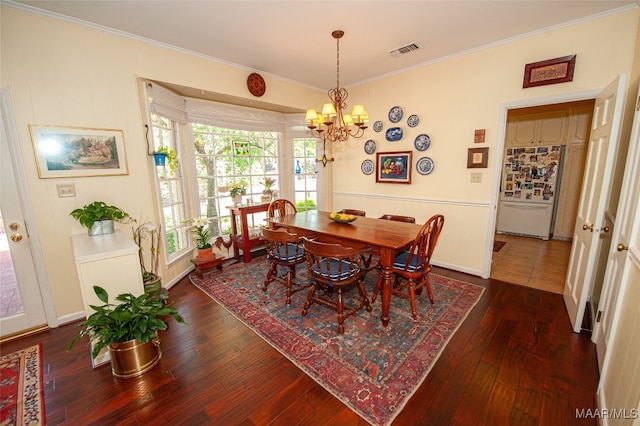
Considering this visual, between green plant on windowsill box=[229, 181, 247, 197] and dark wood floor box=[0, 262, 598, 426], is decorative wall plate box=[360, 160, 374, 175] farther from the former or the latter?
dark wood floor box=[0, 262, 598, 426]

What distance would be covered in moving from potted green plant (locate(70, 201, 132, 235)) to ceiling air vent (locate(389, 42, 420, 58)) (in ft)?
11.2

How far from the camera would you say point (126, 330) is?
170 centimetres

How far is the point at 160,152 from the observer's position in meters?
2.74

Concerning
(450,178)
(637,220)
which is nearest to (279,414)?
(637,220)

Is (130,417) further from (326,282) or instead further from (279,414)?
(326,282)

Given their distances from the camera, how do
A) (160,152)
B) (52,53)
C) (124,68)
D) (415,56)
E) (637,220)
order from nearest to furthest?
(637,220), (52,53), (124,68), (160,152), (415,56)

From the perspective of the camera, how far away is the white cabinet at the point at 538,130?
15.4 feet

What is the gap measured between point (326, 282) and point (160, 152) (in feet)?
7.31

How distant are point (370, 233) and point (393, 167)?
71.2 inches

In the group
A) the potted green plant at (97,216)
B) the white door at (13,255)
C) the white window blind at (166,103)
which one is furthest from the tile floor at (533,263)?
the white door at (13,255)

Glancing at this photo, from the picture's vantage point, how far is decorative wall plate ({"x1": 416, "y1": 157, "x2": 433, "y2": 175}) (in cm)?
352

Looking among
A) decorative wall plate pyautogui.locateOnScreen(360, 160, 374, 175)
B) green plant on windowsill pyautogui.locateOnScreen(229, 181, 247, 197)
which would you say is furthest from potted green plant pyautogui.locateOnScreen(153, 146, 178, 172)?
decorative wall plate pyautogui.locateOnScreen(360, 160, 374, 175)

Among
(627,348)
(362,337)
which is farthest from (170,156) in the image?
(627,348)

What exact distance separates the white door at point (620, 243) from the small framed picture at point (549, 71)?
1.04 metres
